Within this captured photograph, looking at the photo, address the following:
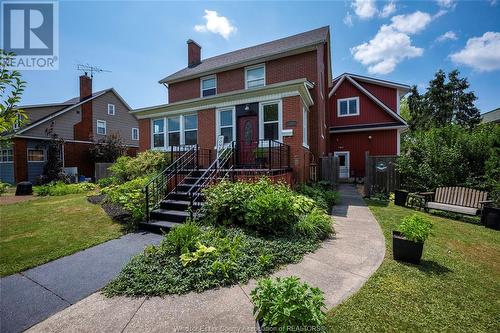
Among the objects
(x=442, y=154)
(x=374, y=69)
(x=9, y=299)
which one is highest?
(x=374, y=69)

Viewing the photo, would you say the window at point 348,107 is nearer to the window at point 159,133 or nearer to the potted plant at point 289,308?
the window at point 159,133

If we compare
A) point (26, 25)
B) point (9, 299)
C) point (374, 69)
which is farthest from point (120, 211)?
point (374, 69)

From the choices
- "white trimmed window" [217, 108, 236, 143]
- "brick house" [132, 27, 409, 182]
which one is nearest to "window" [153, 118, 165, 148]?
"brick house" [132, 27, 409, 182]

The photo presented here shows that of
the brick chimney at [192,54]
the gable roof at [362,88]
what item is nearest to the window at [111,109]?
the brick chimney at [192,54]

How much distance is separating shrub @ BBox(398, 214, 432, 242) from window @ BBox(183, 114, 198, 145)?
366 inches

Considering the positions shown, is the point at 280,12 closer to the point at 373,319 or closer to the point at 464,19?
the point at 464,19

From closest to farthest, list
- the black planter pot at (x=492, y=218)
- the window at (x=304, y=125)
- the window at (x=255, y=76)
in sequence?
the black planter pot at (x=492, y=218) → the window at (x=304, y=125) → the window at (x=255, y=76)

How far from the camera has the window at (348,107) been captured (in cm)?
1833

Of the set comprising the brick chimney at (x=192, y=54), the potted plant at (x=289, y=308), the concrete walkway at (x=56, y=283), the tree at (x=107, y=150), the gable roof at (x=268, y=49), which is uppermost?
the brick chimney at (x=192, y=54)

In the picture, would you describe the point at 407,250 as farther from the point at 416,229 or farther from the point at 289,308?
the point at 289,308

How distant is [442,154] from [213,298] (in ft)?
35.3

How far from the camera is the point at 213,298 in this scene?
3.03 meters

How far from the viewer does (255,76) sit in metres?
13.1

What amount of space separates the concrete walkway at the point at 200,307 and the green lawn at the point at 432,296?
0.79ft
